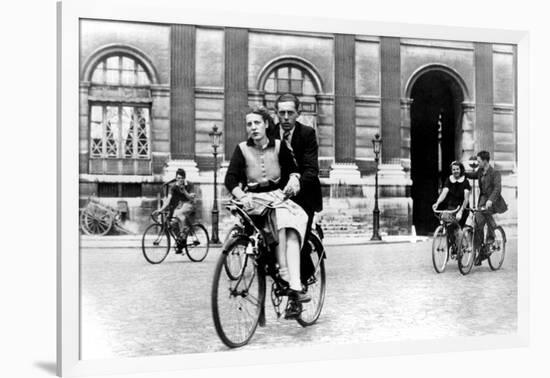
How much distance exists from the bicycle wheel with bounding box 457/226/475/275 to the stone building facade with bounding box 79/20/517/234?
50 centimetres

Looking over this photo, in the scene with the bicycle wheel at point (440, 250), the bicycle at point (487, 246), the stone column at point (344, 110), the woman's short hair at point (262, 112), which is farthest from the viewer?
the bicycle at point (487, 246)

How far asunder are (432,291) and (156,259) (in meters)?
3.26

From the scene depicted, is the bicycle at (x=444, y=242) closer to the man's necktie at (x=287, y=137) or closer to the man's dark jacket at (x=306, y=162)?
the man's dark jacket at (x=306, y=162)

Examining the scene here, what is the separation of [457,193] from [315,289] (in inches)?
87.4

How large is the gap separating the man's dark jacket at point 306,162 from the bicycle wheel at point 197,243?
3.43 feet

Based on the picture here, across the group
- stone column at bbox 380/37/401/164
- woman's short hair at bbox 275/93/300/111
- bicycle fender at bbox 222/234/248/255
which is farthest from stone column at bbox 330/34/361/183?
bicycle fender at bbox 222/234/248/255

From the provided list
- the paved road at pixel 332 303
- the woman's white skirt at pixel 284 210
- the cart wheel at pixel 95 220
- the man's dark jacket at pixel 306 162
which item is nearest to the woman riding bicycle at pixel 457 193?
the paved road at pixel 332 303

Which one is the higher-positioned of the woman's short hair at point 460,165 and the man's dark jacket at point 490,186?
the woman's short hair at point 460,165

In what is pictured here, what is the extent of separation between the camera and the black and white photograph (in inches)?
381

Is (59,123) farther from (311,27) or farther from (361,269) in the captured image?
(361,269)

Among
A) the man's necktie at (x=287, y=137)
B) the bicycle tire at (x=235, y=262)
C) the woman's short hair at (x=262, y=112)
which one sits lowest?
the bicycle tire at (x=235, y=262)

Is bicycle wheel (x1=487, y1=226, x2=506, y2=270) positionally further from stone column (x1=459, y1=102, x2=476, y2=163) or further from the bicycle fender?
the bicycle fender

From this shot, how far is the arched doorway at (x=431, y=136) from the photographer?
1116 cm

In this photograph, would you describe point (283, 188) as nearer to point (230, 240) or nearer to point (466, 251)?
point (230, 240)
